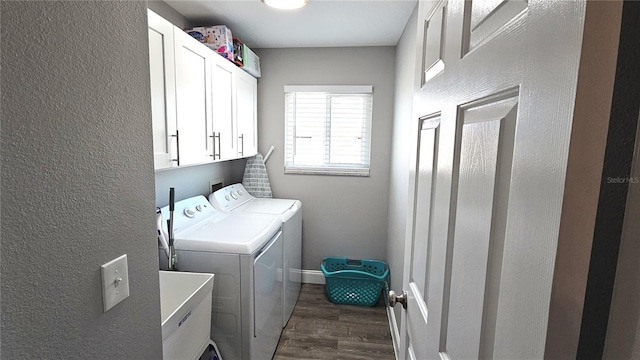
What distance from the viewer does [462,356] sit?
0.64 metres

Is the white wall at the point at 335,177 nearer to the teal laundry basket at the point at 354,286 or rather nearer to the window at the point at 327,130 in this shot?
the window at the point at 327,130

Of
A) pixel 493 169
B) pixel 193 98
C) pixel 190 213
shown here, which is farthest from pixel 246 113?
pixel 493 169

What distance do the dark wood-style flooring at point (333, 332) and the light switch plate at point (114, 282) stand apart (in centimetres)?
172

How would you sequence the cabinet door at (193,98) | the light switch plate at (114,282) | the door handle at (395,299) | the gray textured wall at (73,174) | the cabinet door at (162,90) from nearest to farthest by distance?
1. the gray textured wall at (73,174)
2. the light switch plate at (114,282)
3. the door handle at (395,299)
4. the cabinet door at (162,90)
5. the cabinet door at (193,98)

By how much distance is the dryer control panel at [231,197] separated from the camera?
8.31 feet

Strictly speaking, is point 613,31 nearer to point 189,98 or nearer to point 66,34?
point 66,34

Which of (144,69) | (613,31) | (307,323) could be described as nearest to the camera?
(613,31)

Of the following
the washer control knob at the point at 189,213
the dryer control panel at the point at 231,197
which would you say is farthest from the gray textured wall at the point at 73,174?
the dryer control panel at the point at 231,197

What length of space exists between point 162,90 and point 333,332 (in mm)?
2069

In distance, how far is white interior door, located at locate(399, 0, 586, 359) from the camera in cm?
37

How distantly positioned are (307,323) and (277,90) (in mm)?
2122

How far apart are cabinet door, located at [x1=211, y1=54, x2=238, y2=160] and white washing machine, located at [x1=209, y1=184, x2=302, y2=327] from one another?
40 cm

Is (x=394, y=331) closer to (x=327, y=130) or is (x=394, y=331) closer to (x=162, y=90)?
(x=327, y=130)

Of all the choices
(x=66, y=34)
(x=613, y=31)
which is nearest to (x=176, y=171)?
(x=66, y=34)
